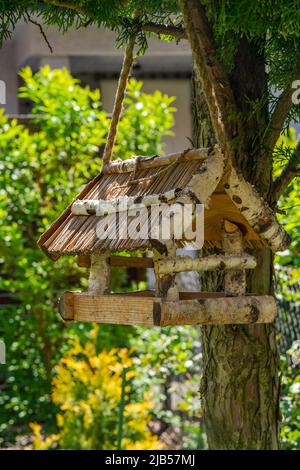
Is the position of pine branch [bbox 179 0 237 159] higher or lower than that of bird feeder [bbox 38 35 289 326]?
higher

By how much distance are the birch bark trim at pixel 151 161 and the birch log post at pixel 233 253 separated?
11.0 inches

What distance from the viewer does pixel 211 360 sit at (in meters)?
3.52

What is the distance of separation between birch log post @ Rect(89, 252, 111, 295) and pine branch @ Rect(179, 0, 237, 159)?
58 cm

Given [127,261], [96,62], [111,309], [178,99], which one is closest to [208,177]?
[111,309]

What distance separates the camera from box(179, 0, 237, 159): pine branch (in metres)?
2.90

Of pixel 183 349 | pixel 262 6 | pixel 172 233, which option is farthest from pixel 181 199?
pixel 183 349

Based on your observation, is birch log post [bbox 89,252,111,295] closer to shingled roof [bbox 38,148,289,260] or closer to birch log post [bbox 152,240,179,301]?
shingled roof [bbox 38,148,289,260]

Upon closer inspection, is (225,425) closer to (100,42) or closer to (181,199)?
(181,199)

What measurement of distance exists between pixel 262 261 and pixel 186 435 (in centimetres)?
345

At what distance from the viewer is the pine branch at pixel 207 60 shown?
2.90m
